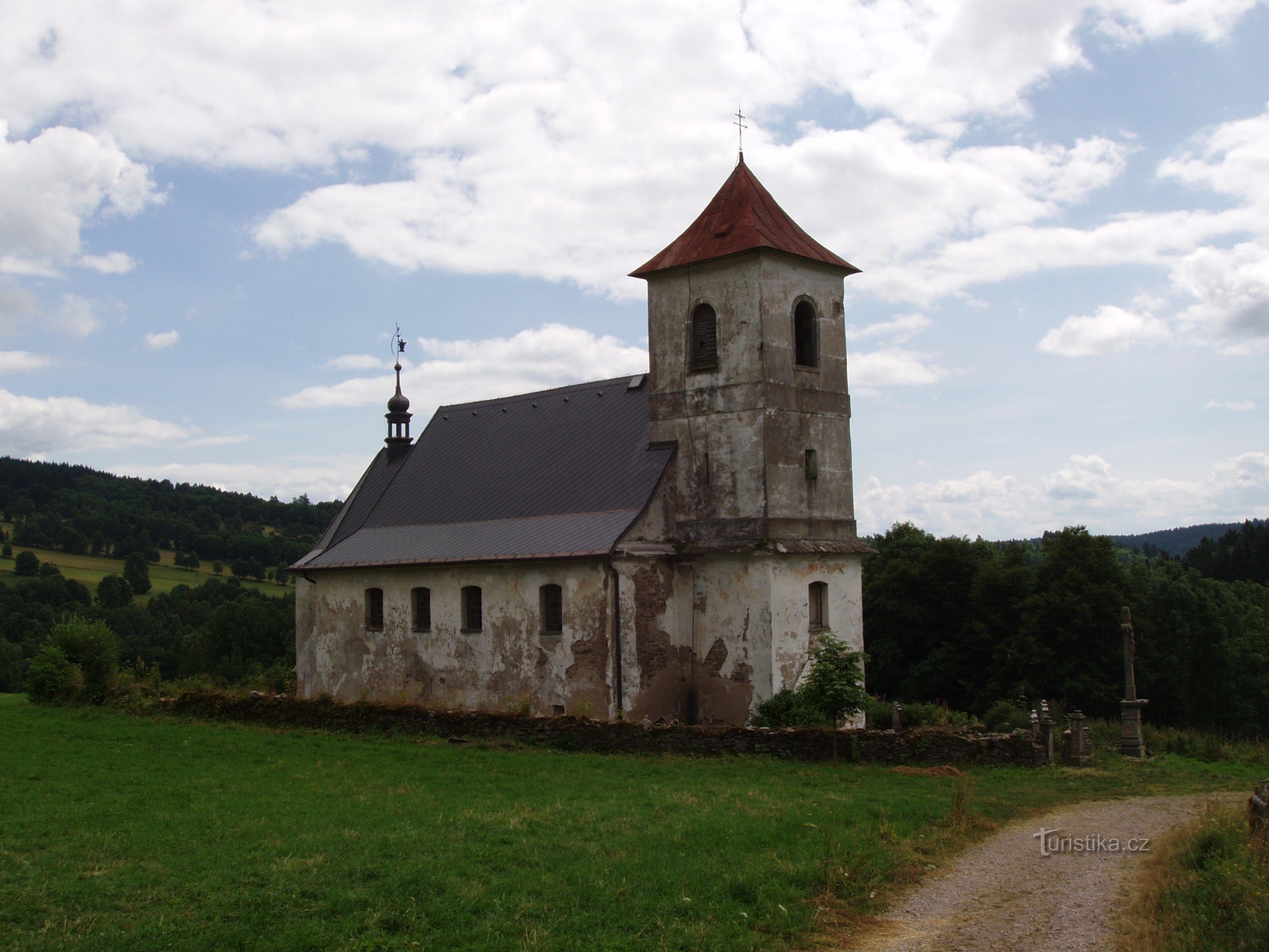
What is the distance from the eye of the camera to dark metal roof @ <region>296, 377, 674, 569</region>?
2747 cm

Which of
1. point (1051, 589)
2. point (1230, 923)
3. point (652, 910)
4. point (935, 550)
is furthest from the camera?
point (935, 550)

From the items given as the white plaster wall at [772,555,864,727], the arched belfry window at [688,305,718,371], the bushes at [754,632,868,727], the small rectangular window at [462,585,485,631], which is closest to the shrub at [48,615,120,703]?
the small rectangular window at [462,585,485,631]

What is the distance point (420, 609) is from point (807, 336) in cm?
1273

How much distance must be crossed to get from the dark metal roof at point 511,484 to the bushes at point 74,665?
5799 mm

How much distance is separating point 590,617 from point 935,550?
26.7m

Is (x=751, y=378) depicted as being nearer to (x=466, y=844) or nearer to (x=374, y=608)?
A: (x=374, y=608)

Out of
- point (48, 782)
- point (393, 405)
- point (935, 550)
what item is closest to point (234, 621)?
point (393, 405)

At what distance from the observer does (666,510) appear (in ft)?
88.9

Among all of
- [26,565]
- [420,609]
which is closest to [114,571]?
[26,565]

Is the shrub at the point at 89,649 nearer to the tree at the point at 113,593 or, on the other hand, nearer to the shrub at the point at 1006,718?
the shrub at the point at 1006,718

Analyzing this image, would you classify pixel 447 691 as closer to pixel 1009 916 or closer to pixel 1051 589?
pixel 1009 916

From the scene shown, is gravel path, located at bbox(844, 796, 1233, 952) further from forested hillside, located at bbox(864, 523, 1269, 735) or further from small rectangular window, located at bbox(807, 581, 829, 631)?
forested hillside, located at bbox(864, 523, 1269, 735)

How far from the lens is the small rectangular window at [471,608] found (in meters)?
28.5

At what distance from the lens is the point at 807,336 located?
2752 cm
